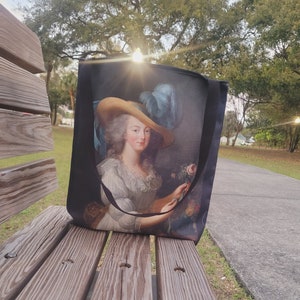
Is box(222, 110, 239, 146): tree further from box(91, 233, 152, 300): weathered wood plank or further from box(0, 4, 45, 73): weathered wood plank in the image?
box(91, 233, 152, 300): weathered wood plank

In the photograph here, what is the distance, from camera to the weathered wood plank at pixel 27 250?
0.71m

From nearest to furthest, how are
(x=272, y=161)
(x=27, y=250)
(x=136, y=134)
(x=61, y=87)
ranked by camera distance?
1. (x=27, y=250)
2. (x=136, y=134)
3. (x=272, y=161)
4. (x=61, y=87)

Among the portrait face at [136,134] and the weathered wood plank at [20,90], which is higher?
the weathered wood plank at [20,90]

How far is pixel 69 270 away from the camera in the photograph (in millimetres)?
776

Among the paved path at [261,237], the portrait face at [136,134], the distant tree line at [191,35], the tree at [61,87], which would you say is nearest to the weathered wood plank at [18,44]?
the portrait face at [136,134]

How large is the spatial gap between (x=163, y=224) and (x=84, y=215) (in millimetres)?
271

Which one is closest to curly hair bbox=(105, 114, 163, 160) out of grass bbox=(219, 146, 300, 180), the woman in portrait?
the woman in portrait

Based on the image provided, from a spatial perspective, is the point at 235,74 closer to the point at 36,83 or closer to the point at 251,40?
the point at 251,40

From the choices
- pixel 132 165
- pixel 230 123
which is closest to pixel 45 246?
pixel 132 165

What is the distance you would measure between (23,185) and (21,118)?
231 millimetres

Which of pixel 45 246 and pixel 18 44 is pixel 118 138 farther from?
pixel 18 44

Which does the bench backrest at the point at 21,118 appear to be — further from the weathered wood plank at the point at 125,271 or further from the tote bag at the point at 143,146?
the weathered wood plank at the point at 125,271

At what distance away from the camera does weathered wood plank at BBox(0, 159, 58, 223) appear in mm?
930

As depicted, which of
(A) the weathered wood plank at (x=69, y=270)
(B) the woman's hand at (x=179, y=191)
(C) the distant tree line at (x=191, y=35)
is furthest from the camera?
(C) the distant tree line at (x=191, y=35)
